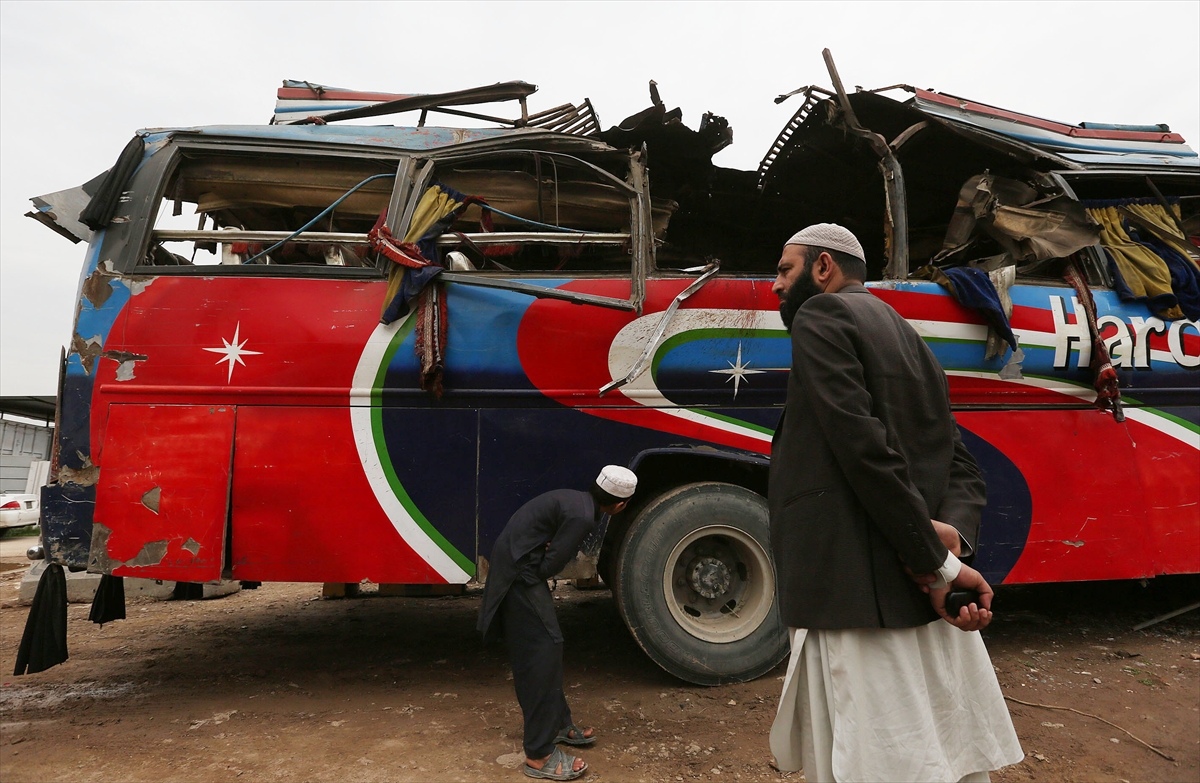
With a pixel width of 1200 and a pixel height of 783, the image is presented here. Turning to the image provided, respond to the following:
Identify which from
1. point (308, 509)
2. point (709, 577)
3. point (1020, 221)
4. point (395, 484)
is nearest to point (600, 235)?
point (395, 484)

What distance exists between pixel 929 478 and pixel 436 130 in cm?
330

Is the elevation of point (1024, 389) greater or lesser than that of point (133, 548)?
greater

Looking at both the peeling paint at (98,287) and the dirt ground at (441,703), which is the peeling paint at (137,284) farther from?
the dirt ground at (441,703)

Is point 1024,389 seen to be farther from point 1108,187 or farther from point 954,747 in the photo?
point 954,747

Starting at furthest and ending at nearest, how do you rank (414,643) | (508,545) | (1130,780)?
(414,643) < (508,545) < (1130,780)

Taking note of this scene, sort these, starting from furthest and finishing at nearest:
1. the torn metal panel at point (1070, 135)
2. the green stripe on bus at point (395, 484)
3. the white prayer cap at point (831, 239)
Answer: the torn metal panel at point (1070, 135) < the green stripe on bus at point (395, 484) < the white prayer cap at point (831, 239)

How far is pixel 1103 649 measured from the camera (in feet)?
14.0

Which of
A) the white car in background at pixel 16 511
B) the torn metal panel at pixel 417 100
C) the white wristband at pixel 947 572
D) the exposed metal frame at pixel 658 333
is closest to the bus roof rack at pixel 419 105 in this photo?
the torn metal panel at pixel 417 100

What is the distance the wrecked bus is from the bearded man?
1.83m

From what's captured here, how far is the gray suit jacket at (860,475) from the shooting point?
1.55m

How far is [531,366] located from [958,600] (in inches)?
92.9

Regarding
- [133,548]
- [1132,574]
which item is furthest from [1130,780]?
[133,548]

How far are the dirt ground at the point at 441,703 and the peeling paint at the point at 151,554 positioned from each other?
737mm

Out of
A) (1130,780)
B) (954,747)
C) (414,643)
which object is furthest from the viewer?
(414,643)
